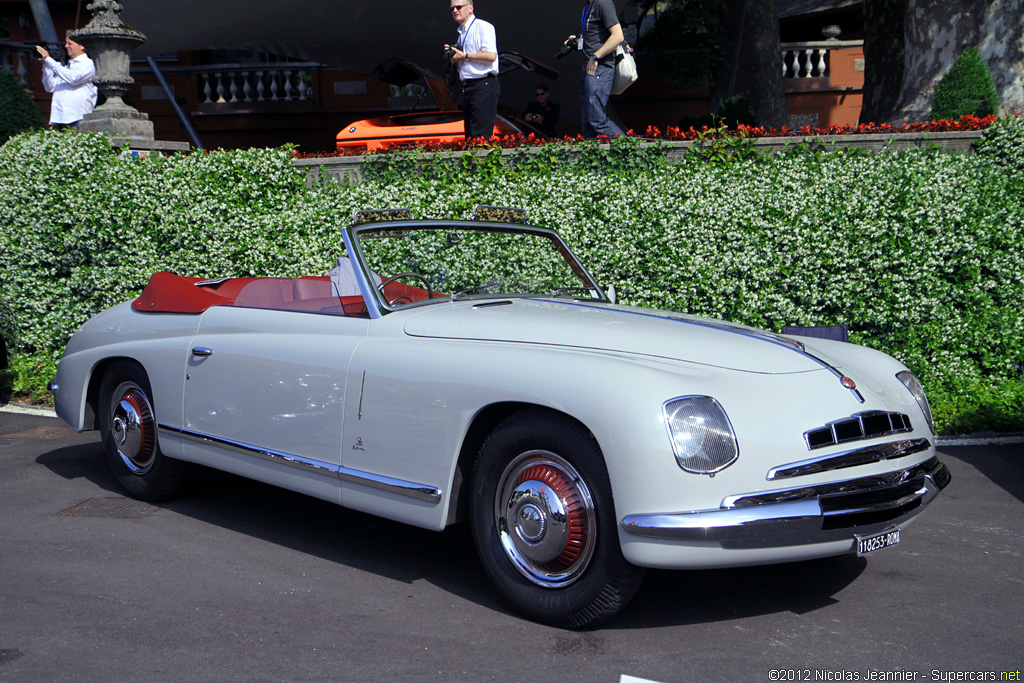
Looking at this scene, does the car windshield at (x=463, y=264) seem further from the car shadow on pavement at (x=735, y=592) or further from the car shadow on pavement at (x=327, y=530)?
the car shadow on pavement at (x=735, y=592)

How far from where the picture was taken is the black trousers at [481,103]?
951 cm

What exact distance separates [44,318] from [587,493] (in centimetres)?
704

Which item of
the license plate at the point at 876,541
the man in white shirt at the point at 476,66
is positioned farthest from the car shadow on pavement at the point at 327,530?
the man in white shirt at the point at 476,66

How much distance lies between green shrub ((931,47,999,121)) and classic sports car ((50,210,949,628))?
653 centimetres

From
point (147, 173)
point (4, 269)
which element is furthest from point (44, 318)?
point (147, 173)

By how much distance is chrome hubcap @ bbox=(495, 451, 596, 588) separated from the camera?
3445 mm

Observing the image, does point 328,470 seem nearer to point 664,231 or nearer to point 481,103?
point 664,231

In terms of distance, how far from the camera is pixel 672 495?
318 centimetres

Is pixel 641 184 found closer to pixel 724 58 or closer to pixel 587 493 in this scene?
pixel 587 493

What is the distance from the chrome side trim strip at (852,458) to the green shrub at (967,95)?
724cm

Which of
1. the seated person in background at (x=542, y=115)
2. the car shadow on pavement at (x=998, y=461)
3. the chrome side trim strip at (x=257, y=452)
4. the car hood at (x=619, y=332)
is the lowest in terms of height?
the car shadow on pavement at (x=998, y=461)

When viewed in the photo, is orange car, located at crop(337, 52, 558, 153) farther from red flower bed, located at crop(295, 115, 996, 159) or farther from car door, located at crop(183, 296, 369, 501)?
car door, located at crop(183, 296, 369, 501)

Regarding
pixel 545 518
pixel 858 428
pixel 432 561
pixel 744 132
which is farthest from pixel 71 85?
pixel 858 428

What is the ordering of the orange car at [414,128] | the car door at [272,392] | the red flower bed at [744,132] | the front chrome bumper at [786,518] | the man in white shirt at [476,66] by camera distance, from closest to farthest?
the front chrome bumper at [786,518]
the car door at [272,392]
the red flower bed at [744,132]
the man in white shirt at [476,66]
the orange car at [414,128]
